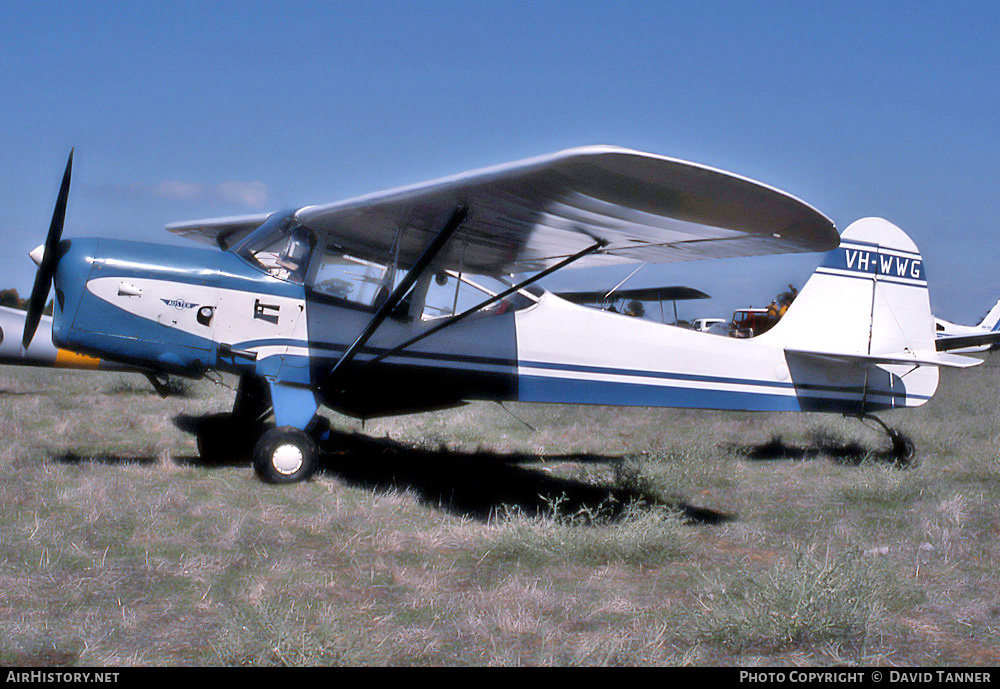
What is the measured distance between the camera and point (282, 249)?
6109 mm

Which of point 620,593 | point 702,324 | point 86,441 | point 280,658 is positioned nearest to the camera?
point 280,658

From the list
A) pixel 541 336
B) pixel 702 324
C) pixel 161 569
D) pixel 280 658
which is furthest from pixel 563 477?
pixel 702 324

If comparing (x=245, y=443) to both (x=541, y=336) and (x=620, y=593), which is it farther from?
(x=620, y=593)

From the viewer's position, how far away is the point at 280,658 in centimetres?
248

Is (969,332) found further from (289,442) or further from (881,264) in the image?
(289,442)

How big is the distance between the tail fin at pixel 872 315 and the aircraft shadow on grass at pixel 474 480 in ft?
8.34

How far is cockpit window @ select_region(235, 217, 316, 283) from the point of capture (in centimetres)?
604

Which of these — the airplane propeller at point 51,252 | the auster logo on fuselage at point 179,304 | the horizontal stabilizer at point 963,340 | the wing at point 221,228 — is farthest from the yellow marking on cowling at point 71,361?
the horizontal stabilizer at point 963,340

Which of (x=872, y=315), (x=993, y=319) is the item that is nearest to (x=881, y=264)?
(x=872, y=315)

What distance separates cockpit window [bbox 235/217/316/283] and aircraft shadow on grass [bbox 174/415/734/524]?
1.68 meters

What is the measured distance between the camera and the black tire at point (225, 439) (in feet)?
21.7

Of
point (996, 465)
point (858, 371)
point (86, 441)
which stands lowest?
point (86, 441)

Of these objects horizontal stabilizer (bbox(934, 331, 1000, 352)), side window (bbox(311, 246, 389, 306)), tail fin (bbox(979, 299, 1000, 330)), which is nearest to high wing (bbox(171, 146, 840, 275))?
side window (bbox(311, 246, 389, 306))

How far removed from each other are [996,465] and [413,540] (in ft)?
18.1
